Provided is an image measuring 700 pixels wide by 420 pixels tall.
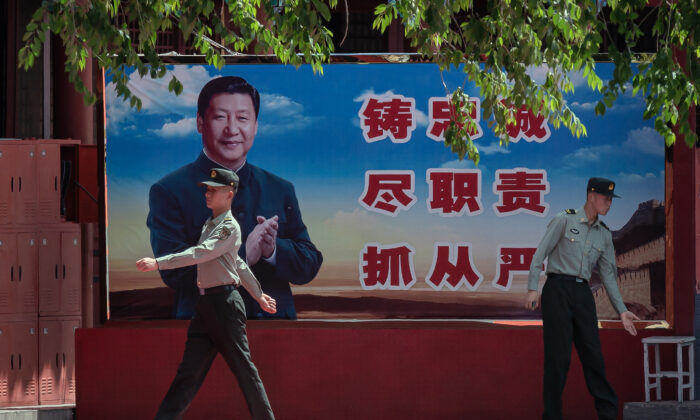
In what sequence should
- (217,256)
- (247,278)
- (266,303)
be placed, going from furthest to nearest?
(266,303) → (247,278) → (217,256)

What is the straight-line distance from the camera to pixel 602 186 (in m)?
8.88

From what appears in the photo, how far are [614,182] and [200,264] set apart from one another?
3968 millimetres

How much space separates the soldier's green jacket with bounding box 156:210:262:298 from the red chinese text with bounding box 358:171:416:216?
5.56 feet

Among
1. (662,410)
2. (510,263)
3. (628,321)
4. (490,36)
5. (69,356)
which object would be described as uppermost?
(490,36)

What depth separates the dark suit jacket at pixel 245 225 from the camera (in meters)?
9.40

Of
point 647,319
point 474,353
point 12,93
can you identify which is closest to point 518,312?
point 474,353

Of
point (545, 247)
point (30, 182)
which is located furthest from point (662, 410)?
point (30, 182)

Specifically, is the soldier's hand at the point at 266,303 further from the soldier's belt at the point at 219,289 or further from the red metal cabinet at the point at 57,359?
the red metal cabinet at the point at 57,359

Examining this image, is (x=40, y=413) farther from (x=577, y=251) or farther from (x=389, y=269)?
(x=577, y=251)

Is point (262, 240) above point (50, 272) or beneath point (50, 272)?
above

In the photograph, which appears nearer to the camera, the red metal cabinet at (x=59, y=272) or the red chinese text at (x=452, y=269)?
the red chinese text at (x=452, y=269)

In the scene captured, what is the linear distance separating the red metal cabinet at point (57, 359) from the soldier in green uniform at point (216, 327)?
206 centimetres

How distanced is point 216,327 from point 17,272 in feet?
8.91

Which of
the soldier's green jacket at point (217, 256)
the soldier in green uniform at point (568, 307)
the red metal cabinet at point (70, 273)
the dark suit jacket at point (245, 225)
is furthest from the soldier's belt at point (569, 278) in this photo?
the red metal cabinet at point (70, 273)
